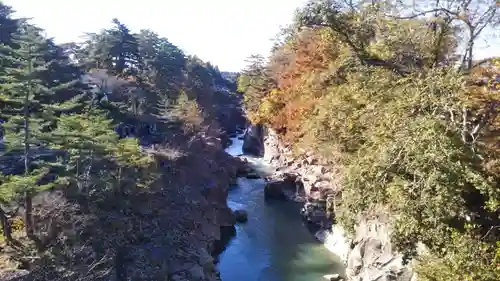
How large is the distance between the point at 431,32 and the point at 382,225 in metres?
7.20

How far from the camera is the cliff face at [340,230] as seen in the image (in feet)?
47.3

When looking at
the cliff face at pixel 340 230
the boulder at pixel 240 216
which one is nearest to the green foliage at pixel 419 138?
the cliff face at pixel 340 230

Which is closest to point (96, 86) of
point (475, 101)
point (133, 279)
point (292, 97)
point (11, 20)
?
point (11, 20)

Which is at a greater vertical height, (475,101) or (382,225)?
(475,101)

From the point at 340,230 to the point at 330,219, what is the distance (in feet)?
7.77

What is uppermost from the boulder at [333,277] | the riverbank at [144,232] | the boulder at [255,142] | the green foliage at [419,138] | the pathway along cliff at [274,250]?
the green foliage at [419,138]

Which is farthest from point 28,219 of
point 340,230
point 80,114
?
point 340,230

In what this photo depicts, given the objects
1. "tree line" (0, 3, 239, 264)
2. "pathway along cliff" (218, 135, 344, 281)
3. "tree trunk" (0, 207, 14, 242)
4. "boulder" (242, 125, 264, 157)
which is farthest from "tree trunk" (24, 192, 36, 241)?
"boulder" (242, 125, 264, 157)

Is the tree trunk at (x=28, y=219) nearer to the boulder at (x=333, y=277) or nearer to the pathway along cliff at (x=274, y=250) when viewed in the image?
the pathway along cliff at (x=274, y=250)

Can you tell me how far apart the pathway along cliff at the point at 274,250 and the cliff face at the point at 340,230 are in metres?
1.01

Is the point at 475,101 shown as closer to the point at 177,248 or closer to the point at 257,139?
the point at 177,248

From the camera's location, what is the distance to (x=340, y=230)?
23281 mm

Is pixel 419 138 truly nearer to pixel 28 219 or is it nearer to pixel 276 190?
pixel 28 219

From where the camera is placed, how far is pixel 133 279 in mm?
17172
